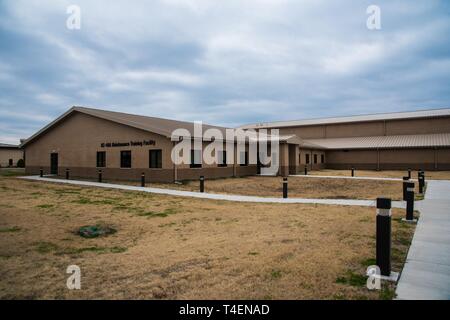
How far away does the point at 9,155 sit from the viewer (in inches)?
1971

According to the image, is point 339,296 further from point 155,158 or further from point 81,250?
point 155,158

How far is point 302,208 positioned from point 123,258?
7.33 metres

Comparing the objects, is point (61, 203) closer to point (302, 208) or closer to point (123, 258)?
point (123, 258)

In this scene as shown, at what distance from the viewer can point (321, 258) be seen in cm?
575

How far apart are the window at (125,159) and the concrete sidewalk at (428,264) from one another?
20761mm

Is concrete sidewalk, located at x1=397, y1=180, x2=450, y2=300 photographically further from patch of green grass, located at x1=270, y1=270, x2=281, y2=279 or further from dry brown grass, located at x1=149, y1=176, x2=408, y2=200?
dry brown grass, located at x1=149, y1=176, x2=408, y2=200

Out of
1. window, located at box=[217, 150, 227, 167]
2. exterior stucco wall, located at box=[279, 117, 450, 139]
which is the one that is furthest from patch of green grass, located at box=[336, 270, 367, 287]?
exterior stucco wall, located at box=[279, 117, 450, 139]

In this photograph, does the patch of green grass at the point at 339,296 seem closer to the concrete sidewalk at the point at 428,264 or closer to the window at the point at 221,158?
the concrete sidewalk at the point at 428,264

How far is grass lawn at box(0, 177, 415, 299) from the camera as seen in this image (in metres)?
4.48

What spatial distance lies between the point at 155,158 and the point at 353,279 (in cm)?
2016
